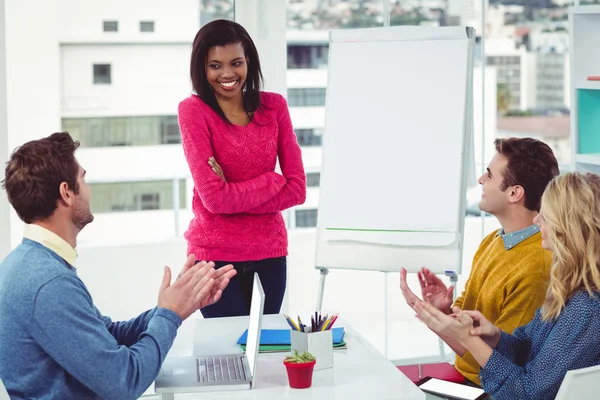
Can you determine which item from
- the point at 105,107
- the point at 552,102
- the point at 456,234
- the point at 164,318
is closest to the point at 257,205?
A: the point at 456,234

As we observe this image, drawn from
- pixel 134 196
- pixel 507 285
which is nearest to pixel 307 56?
pixel 134 196

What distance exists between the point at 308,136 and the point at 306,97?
20 cm

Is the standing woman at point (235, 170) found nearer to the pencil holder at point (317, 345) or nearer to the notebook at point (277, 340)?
the notebook at point (277, 340)

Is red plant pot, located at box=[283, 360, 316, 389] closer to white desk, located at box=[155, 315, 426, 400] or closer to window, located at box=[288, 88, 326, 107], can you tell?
white desk, located at box=[155, 315, 426, 400]

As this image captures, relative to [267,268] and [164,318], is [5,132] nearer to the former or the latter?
[267,268]

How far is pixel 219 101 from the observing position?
3.08 metres

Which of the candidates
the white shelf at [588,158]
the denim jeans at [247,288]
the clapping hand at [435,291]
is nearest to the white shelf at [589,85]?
the white shelf at [588,158]

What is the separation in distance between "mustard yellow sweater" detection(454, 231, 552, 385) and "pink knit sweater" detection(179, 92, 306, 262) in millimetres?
803

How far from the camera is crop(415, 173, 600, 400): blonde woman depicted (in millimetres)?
1957

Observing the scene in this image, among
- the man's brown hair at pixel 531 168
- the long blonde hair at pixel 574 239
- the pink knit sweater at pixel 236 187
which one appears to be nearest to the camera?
the long blonde hair at pixel 574 239

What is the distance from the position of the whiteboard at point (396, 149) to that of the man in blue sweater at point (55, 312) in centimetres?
141

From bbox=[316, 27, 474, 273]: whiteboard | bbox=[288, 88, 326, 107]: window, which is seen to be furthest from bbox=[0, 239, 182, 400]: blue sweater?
bbox=[288, 88, 326, 107]: window

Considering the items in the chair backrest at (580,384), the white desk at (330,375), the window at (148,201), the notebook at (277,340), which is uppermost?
the window at (148,201)

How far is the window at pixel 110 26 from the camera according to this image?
149 inches
